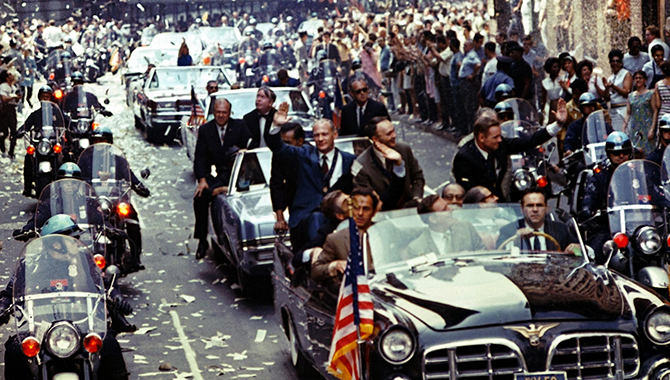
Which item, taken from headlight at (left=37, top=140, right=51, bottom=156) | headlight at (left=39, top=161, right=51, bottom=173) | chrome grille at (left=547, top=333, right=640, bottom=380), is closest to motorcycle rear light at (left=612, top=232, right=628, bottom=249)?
chrome grille at (left=547, top=333, right=640, bottom=380)

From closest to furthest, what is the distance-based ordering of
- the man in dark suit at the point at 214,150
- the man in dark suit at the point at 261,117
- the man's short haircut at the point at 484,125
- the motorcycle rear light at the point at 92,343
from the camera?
the motorcycle rear light at the point at 92,343
the man's short haircut at the point at 484,125
the man in dark suit at the point at 214,150
the man in dark suit at the point at 261,117

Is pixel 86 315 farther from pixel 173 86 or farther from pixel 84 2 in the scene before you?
pixel 84 2

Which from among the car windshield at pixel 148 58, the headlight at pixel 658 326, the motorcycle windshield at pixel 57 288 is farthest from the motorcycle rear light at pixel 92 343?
the car windshield at pixel 148 58

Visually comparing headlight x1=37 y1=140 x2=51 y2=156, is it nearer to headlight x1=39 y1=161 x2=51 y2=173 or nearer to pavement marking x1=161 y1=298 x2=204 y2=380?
headlight x1=39 y1=161 x2=51 y2=173

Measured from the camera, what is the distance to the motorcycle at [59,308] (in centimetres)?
745

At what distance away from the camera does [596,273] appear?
762cm

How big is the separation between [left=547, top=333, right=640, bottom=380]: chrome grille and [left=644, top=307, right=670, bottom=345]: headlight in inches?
4.5

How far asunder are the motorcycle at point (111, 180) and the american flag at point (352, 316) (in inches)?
220

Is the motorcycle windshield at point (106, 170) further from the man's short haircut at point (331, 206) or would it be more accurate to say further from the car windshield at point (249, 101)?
the car windshield at point (249, 101)

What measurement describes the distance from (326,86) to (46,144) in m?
10.2

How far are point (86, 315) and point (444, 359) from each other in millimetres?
2312

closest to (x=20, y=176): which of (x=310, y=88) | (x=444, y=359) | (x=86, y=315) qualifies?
(x=310, y=88)

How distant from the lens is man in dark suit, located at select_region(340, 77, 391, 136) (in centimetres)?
1384

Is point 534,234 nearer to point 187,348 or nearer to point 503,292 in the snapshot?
point 503,292
